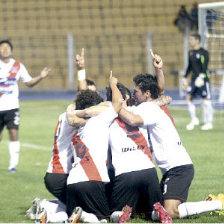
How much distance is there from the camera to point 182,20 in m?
29.7

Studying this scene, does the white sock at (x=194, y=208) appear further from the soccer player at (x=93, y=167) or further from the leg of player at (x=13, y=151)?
the leg of player at (x=13, y=151)

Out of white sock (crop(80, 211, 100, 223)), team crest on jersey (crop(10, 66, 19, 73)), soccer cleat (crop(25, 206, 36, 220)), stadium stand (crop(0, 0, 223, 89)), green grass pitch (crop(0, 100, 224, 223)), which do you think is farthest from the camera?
stadium stand (crop(0, 0, 223, 89))

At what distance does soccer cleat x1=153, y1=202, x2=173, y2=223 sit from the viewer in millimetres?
6023

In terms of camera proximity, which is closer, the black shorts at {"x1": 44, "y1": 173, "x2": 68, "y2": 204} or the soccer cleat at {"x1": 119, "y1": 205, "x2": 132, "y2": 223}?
the soccer cleat at {"x1": 119, "y1": 205, "x2": 132, "y2": 223}

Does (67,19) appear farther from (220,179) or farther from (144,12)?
(220,179)

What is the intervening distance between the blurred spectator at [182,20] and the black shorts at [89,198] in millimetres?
23763

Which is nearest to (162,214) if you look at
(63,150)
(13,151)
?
(63,150)

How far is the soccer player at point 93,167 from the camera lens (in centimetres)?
614

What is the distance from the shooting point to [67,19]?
3058 centimetres

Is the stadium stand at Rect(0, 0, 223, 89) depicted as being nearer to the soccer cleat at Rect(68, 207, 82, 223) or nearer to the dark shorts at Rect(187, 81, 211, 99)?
the dark shorts at Rect(187, 81, 211, 99)

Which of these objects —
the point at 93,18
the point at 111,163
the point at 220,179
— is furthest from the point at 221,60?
the point at 111,163

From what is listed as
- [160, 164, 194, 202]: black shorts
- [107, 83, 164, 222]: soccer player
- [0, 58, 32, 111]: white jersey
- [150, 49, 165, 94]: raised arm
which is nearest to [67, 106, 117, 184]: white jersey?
[107, 83, 164, 222]: soccer player

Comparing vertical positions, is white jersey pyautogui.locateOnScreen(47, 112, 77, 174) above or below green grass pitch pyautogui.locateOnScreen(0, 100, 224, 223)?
above

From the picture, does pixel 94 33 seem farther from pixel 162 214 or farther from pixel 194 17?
pixel 162 214
